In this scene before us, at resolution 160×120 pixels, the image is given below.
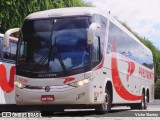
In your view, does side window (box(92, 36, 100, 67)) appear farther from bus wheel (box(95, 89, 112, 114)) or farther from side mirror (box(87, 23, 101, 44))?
bus wheel (box(95, 89, 112, 114))

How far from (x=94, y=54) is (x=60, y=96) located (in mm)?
1612

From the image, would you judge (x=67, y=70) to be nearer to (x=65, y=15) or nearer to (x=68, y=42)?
(x=68, y=42)

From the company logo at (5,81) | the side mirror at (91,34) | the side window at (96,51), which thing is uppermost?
the side mirror at (91,34)

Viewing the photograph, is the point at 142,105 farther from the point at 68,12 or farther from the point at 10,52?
the point at 68,12

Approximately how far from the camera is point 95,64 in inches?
477

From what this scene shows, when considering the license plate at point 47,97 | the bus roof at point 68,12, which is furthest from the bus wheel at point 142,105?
the license plate at point 47,97

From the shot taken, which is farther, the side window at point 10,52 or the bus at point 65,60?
the side window at point 10,52

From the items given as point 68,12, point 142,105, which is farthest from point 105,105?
point 142,105

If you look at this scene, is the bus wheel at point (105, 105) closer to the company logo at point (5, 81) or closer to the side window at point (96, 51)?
the side window at point (96, 51)

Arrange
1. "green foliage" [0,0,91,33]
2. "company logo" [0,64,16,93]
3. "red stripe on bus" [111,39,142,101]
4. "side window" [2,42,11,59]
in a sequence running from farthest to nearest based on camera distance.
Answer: "green foliage" [0,0,91,33]
"side window" [2,42,11,59]
"company logo" [0,64,16,93]
"red stripe on bus" [111,39,142,101]

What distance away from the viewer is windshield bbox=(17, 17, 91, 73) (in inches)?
465

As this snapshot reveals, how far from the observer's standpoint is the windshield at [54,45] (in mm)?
11812

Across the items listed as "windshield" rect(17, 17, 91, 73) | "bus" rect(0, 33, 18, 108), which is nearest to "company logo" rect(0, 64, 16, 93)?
"bus" rect(0, 33, 18, 108)

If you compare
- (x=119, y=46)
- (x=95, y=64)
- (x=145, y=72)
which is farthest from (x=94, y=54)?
(x=145, y=72)
